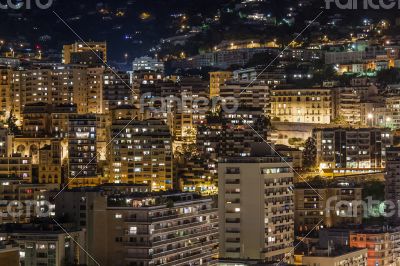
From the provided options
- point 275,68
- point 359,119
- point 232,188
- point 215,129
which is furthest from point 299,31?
point 232,188

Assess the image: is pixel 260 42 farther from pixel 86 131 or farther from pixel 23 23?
pixel 86 131

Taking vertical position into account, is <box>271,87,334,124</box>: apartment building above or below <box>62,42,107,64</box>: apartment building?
below

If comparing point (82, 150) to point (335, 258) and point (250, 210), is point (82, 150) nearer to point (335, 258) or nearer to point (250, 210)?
point (250, 210)

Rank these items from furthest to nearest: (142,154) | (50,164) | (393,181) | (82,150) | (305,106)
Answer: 1. (305,106)
2. (82,150)
3. (142,154)
4. (50,164)
5. (393,181)

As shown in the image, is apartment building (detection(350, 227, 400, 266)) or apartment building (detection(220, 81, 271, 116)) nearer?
apartment building (detection(350, 227, 400, 266))

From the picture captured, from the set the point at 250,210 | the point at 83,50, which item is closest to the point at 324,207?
the point at 250,210

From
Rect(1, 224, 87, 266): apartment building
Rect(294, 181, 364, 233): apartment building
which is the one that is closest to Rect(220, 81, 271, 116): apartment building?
Rect(294, 181, 364, 233): apartment building

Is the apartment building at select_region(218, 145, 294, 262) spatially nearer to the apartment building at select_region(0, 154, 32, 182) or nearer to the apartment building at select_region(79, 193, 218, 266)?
the apartment building at select_region(79, 193, 218, 266)

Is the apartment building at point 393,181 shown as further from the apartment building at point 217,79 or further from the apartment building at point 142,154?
the apartment building at point 217,79

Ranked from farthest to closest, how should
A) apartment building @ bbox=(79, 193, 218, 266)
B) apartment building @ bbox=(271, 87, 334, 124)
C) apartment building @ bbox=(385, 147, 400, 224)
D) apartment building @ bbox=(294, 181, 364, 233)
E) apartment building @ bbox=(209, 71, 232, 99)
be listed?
apartment building @ bbox=(209, 71, 232, 99), apartment building @ bbox=(271, 87, 334, 124), apartment building @ bbox=(385, 147, 400, 224), apartment building @ bbox=(294, 181, 364, 233), apartment building @ bbox=(79, 193, 218, 266)
